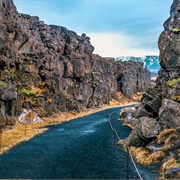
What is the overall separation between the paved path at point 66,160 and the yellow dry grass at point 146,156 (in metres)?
1.32

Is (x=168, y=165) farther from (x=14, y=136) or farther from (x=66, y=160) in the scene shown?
(x=14, y=136)

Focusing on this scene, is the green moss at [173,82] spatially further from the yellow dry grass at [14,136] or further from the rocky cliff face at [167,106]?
the yellow dry grass at [14,136]

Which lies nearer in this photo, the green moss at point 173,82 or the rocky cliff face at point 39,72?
the green moss at point 173,82

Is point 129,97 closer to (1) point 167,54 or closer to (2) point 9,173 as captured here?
(1) point 167,54

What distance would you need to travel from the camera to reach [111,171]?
20.9 m

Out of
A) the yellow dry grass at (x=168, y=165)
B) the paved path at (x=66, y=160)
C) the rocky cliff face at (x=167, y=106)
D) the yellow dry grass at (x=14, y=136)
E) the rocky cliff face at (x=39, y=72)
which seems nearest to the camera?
the yellow dry grass at (x=168, y=165)

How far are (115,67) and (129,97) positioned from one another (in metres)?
24.2

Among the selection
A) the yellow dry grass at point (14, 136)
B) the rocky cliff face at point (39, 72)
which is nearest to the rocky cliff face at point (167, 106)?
the yellow dry grass at point (14, 136)

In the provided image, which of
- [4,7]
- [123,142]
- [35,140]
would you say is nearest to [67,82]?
[4,7]

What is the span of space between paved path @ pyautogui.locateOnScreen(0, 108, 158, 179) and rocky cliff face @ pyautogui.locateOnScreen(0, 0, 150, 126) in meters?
12.5

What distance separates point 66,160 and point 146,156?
8231 millimetres

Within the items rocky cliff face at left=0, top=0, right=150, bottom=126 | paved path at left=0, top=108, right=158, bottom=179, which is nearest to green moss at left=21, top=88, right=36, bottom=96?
rocky cliff face at left=0, top=0, right=150, bottom=126

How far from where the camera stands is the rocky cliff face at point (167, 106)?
82.3ft

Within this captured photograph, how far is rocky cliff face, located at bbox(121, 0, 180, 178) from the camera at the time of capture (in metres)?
25.1
